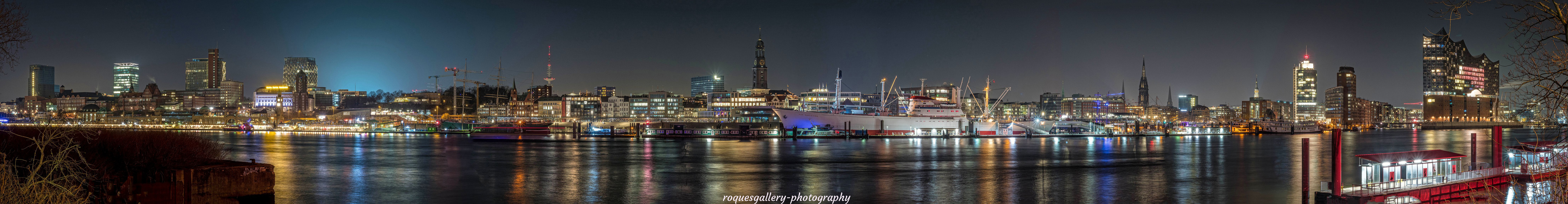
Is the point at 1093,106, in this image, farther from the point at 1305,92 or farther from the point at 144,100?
the point at 144,100

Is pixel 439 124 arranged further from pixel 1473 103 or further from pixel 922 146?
pixel 1473 103

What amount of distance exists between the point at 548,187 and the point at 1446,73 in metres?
192

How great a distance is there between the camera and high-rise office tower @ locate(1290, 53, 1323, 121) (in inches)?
6373

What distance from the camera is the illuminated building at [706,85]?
160875 mm

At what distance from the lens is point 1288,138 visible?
239 feet

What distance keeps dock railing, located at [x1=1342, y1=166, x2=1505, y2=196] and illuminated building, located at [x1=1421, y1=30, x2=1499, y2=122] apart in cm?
15909

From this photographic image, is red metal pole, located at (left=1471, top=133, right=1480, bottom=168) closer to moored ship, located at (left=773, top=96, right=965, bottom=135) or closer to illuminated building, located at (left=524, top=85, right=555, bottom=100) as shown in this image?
moored ship, located at (left=773, top=96, right=965, bottom=135)

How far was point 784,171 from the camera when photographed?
2903 cm

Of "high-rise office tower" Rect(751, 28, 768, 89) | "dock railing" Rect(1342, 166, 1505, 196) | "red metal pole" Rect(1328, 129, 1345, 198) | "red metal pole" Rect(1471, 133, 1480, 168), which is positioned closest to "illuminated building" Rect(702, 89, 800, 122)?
"high-rise office tower" Rect(751, 28, 768, 89)

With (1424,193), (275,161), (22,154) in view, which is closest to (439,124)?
(275,161)

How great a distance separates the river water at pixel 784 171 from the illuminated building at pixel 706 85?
344 feet

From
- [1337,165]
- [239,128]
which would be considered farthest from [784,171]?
A: [239,128]

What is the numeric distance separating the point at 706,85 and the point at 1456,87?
14410 centimetres

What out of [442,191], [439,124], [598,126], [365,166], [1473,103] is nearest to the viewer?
[442,191]
